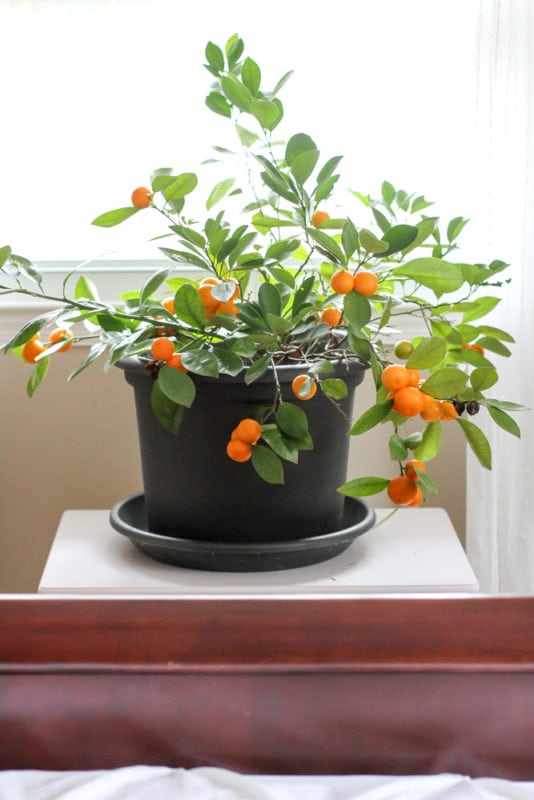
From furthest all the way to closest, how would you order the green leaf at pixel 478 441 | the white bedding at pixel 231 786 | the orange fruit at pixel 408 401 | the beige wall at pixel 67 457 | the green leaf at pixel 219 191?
→ the beige wall at pixel 67 457
the green leaf at pixel 219 191
the green leaf at pixel 478 441
the orange fruit at pixel 408 401
the white bedding at pixel 231 786

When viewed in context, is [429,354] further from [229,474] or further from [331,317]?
[229,474]

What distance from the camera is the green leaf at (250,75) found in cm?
104

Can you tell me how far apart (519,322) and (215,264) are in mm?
533

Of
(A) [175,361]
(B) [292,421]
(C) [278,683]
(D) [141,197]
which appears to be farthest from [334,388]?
(C) [278,683]

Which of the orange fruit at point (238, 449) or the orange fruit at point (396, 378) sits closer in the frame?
the orange fruit at point (396, 378)

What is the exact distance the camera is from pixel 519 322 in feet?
4.66

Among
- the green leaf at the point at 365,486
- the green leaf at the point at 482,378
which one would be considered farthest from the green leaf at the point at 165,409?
the green leaf at the point at 482,378

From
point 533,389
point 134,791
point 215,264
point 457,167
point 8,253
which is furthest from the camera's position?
point 457,167

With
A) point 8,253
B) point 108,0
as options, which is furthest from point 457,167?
point 8,253

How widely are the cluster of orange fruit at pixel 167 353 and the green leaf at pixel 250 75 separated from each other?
0.99 ft

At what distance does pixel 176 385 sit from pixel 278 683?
43 centimetres

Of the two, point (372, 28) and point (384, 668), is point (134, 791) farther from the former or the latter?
point (372, 28)

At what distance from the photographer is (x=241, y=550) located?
3.64ft

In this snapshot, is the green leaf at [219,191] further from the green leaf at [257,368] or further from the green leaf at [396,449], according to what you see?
the green leaf at [396,449]
